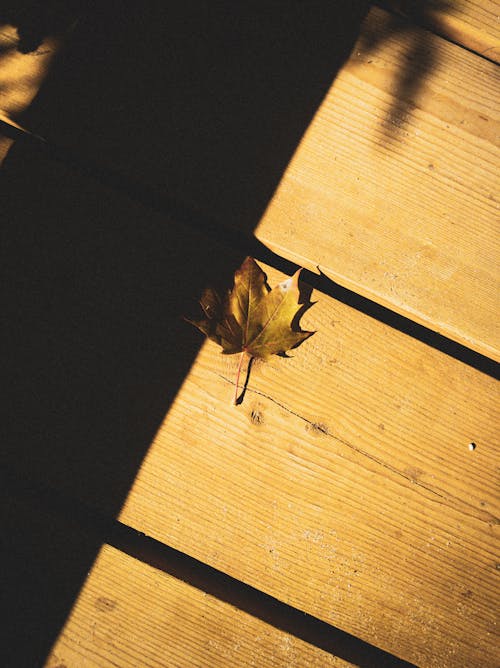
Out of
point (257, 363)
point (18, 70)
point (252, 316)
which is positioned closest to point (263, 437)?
point (257, 363)

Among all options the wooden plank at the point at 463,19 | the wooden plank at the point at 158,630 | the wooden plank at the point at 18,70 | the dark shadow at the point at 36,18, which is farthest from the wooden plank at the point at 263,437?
the wooden plank at the point at 463,19

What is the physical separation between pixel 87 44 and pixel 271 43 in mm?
563

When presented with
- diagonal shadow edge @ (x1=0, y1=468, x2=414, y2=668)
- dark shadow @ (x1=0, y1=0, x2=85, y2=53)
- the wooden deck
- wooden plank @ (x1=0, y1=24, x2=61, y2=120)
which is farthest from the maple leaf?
dark shadow @ (x1=0, y1=0, x2=85, y2=53)

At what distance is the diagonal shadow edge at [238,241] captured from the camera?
46.9 inches

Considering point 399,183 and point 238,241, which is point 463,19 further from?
point 238,241

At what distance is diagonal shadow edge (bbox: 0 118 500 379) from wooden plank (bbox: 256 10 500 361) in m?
0.04

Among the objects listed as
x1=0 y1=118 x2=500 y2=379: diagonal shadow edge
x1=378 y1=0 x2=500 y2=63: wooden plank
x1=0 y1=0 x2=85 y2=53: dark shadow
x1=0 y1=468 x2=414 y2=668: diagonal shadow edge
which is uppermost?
x1=378 y1=0 x2=500 y2=63: wooden plank

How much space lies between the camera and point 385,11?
4.03 ft

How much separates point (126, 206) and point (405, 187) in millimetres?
853

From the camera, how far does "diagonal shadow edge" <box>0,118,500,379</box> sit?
3.91ft

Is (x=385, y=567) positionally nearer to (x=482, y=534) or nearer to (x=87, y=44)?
(x=482, y=534)

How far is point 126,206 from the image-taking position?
119 cm

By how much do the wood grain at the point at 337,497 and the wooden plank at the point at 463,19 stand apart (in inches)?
38.1

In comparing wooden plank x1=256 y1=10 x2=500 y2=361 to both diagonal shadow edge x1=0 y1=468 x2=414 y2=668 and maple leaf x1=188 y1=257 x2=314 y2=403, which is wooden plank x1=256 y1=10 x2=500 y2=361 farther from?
diagonal shadow edge x1=0 y1=468 x2=414 y2=668
